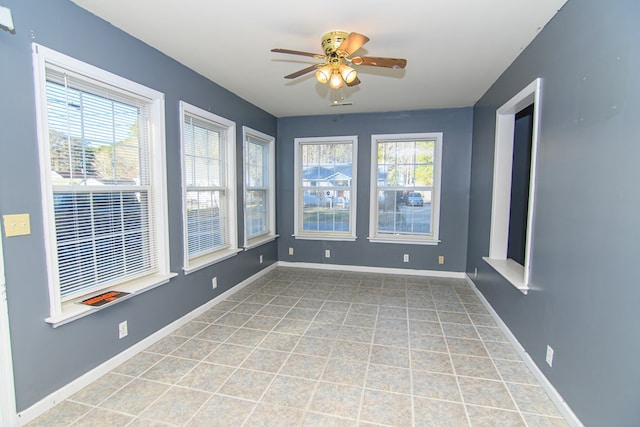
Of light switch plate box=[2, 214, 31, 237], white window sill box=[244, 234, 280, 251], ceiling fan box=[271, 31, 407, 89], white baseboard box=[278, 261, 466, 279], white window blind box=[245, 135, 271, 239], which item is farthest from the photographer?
white baseboard box=[278, 261, 466, 279]

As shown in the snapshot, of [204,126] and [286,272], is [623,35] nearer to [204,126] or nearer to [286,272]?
[204,126]

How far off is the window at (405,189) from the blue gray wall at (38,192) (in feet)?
10.3

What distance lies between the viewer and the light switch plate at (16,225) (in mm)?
1645

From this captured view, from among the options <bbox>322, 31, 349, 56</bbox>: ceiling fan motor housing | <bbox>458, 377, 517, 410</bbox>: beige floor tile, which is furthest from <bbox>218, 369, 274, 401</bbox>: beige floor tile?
<bbox>322, 31, 349, 56</bbox>: ceiling fan motor housing

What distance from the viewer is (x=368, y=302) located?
3672 mm

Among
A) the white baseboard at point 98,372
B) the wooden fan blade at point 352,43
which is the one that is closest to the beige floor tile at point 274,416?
the white baseboard at point 98,372

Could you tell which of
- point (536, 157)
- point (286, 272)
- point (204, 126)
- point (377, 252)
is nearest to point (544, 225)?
point (536, 157)

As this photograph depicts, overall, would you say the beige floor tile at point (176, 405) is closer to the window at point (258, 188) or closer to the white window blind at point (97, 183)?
the white window blind at point (97, 183)

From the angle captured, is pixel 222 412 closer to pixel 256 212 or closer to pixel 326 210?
pixel 256 212

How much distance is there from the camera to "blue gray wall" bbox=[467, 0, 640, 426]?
4.47ft

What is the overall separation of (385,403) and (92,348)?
2.04 metres

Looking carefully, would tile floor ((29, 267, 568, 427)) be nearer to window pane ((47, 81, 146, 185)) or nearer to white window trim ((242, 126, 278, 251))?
white window trim ((242, 126, 278, 251))

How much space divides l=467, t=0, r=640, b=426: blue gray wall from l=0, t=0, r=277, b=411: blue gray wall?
9.96ft

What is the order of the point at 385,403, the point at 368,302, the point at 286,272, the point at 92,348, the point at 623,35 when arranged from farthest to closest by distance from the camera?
the point at 286,272, the point at 368,302, the point at 92,348, the point at 385,403, the point at 623,35
